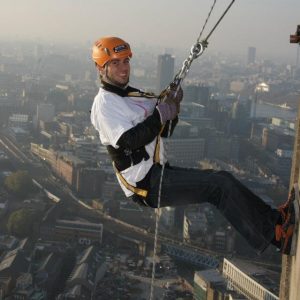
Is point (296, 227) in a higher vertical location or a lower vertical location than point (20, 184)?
higher

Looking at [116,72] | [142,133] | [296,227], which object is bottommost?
[296,227]

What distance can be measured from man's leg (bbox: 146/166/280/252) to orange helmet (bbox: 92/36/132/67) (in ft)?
0.75

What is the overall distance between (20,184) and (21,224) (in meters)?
2.42

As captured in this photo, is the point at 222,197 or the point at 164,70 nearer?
the point at 222,197

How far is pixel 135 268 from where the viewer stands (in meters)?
7.59

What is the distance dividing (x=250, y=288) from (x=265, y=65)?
1218 inches

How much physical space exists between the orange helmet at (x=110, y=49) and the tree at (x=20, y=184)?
32.3 feet

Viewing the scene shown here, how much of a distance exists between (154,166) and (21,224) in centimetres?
769

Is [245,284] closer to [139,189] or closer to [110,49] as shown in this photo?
[139,189]

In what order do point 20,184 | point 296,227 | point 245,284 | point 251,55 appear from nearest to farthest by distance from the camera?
point 296,227, point 245,284, point 20,184, point 251,55

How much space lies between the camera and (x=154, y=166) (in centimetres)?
132

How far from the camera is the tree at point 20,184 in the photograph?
36.0 ft

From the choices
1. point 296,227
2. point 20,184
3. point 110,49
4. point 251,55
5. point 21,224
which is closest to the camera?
point 296,227

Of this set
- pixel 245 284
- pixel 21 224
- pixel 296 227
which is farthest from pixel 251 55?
pixel 296 227
